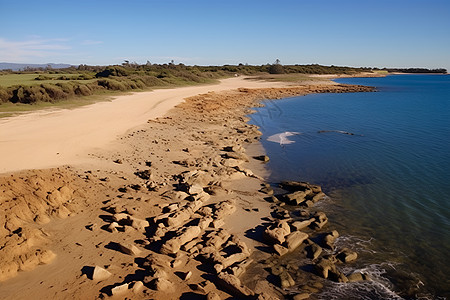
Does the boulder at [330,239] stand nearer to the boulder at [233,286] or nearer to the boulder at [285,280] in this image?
the boulder at [285,280]

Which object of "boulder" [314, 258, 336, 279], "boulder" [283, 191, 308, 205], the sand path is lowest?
"boulder" [314, 258, 336, 279]

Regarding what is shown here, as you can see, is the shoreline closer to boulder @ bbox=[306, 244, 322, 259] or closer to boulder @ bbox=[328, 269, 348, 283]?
boulder @ bbox=[306, 244, 322, 259]

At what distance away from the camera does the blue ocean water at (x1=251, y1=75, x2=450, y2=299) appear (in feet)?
24.3

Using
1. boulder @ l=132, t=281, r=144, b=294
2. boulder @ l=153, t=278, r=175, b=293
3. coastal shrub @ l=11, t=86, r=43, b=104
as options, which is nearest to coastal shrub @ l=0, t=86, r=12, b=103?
coastal shrub @ l=11, t=86, r=43, b=104

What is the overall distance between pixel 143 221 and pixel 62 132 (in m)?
11.1

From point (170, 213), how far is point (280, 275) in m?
3.62

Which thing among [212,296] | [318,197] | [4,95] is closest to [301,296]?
[212,296]

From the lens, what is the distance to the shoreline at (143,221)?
21.0 feet

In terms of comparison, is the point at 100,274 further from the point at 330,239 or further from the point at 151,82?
the point at 151,82

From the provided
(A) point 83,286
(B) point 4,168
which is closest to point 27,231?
(A) point 83,286

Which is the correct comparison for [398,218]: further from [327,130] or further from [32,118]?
[32,118]

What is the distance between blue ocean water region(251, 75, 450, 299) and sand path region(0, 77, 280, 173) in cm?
905

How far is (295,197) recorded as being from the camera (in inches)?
436

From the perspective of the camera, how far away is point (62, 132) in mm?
16781
